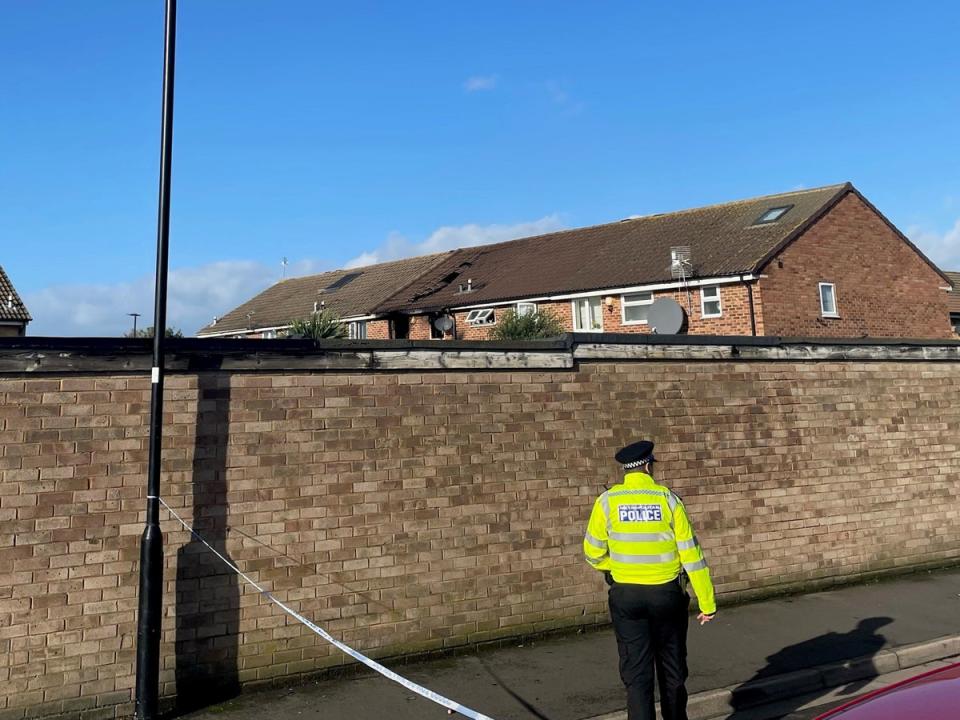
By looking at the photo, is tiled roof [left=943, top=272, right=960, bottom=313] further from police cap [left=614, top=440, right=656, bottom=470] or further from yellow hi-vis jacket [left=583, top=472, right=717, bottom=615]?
yellow hi-vis jacket [left=583, top=472, right=717, bottom=615]

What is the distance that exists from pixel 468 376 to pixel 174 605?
3.21 meters

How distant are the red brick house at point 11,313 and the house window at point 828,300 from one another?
25.4 meters

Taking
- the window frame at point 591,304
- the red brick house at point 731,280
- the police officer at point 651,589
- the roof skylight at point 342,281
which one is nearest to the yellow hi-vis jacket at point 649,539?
the police officer at point 651,589

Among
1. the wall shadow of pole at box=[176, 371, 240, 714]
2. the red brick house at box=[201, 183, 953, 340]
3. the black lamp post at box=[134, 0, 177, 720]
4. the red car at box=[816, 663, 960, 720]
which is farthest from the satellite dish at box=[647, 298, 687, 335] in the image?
the red car at box=[816, 663, 960, 720]

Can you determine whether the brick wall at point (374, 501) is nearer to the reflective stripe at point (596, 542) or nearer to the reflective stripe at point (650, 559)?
the reflective stripe at point (596, 542)

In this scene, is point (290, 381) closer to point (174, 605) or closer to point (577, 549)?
point (174, 605)

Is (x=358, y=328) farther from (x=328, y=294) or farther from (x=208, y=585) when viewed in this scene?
(x=208, y=585)

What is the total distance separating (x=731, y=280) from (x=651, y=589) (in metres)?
19.1

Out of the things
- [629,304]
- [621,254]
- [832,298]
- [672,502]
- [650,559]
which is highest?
[621,254]

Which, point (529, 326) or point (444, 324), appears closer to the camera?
point (529, 326)

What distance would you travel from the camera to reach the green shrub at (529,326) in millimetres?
24188

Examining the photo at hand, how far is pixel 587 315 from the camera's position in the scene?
26.0m

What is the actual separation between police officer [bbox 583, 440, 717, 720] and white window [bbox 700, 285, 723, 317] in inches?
756

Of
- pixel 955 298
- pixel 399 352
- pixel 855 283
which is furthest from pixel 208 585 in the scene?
pixel 955 298
